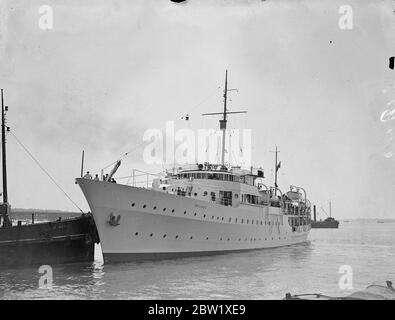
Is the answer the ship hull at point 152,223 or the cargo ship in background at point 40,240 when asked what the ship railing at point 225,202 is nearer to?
the ship hull at point 152,223

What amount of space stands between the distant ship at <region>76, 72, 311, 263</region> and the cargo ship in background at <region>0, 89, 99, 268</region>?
2262 millimetres

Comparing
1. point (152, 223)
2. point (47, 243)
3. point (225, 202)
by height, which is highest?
point (225, 202)

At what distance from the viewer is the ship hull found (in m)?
20.6

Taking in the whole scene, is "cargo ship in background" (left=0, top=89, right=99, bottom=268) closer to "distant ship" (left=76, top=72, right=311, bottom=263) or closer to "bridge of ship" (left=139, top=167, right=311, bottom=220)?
"distant ship" (left=76, top=72, right=311, bottom=263)

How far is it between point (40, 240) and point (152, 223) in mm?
5661

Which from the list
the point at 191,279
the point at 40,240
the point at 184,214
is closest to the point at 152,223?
the point at 184,214

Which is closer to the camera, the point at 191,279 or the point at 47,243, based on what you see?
the point at 191,279

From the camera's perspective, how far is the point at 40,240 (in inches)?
810

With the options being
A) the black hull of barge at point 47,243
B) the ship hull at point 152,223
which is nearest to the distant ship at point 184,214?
the ship hull at point 152,223

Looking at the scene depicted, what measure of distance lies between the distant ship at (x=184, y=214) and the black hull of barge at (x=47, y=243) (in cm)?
225

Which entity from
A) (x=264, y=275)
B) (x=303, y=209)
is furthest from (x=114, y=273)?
(x=303, y=209)

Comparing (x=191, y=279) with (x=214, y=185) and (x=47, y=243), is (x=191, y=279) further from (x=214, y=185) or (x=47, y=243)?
(x=214, y=185)

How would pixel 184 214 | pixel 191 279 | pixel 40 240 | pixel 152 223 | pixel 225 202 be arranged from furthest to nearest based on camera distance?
pixel 225 202
pixel 184 214
pixel 152 223
pixel 40 240
pixel 191 279
